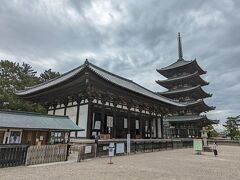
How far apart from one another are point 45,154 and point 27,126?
1.88 metres

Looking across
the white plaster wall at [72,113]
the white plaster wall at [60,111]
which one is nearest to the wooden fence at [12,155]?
the white plaster wall at [72,113]

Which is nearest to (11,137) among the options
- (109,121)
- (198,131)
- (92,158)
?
(92,158)

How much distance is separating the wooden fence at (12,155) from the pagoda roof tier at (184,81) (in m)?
34.2

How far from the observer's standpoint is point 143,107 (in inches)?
906

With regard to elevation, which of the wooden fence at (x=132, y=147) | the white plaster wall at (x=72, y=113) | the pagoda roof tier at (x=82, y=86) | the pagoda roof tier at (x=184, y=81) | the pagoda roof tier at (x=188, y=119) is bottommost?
the wooden fence at (x=132, y=147)

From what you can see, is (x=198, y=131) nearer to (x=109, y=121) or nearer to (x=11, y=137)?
(x=109, y=121)

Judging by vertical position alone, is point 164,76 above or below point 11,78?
above

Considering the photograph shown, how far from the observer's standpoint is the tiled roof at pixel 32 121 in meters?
10.4

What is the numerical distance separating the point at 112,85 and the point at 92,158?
6.22 meters

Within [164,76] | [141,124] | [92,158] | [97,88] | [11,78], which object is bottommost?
[92,158]

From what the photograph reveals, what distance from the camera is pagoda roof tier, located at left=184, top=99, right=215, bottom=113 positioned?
34534 millimetres

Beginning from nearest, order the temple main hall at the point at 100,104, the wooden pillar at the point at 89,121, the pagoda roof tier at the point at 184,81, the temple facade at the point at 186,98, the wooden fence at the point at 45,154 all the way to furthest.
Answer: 1. the wooden fence at the point at 45,154
2. the wooden pillar at the point at 89,121
3. the temple main hall at the point at 100,104
4. the temple facade at the point at 186,98
5. the pagoda roof tier at the point at 184,81

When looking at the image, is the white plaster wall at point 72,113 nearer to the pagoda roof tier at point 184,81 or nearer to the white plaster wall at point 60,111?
the white plaster wall at point 60,111

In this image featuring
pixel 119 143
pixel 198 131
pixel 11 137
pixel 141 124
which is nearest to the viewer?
pixel 11 137
